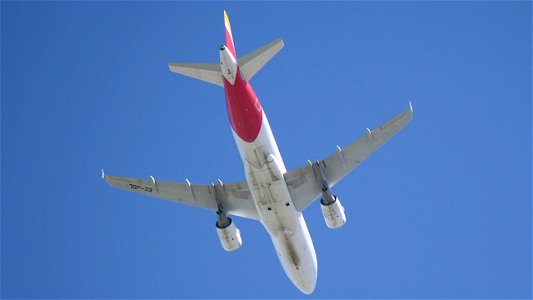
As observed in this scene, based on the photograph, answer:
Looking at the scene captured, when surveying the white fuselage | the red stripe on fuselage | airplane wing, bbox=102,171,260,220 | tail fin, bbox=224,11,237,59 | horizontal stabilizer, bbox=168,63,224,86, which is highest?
tail fin, bbox=224,11,237,59

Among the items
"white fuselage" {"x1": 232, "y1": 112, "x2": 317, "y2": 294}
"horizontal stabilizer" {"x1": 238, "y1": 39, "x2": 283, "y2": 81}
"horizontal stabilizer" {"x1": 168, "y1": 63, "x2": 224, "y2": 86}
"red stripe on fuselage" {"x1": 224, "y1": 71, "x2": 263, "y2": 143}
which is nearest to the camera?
"red stripe on fuselage" {"x1": 224, "y1": 71, "x2": 263, "y2": 143}

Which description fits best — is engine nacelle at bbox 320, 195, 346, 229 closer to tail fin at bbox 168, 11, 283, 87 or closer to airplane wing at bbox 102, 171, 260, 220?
airplane wing at bbox 102, 171, 260, 220

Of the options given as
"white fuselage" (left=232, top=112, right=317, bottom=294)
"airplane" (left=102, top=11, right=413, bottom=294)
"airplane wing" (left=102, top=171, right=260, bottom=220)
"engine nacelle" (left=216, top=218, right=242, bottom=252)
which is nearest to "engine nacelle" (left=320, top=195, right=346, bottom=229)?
"airplane" (left=102, top=11, right=413, bottom=294)

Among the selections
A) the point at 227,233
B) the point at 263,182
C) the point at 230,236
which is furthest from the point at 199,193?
the point at 263,182

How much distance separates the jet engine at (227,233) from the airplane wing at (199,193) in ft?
2.27

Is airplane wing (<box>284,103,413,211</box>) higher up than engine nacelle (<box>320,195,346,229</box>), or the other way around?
airplane wing (<box>284,103,413,211</box>)

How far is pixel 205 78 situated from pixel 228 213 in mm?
9185

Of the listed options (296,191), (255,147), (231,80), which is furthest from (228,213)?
(231,80)

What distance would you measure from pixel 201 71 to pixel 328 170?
9.06 metres

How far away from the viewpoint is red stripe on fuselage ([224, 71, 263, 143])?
3350 cm

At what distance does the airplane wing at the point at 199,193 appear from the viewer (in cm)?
3984

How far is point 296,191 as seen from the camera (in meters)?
39.0

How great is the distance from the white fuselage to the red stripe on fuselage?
422 millimetres

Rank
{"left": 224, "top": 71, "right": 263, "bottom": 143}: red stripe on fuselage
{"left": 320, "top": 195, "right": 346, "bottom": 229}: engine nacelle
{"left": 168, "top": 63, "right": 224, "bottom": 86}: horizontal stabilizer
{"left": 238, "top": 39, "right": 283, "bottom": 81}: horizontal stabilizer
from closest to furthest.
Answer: {"left": 224, "top": 71, "right": 263, "bottom": 143}: red stripe on fuselage < {"left": 238, "top": 39, "right": 283, "bottom": 81}: horizontal stabilizer < {"left": 168, "top": 63, "right": 224, "bottom": 86}: horizontal stabilizer < {"left": 320, "top": 195, "right": 346, "bottom": 229}: engine nacelle
